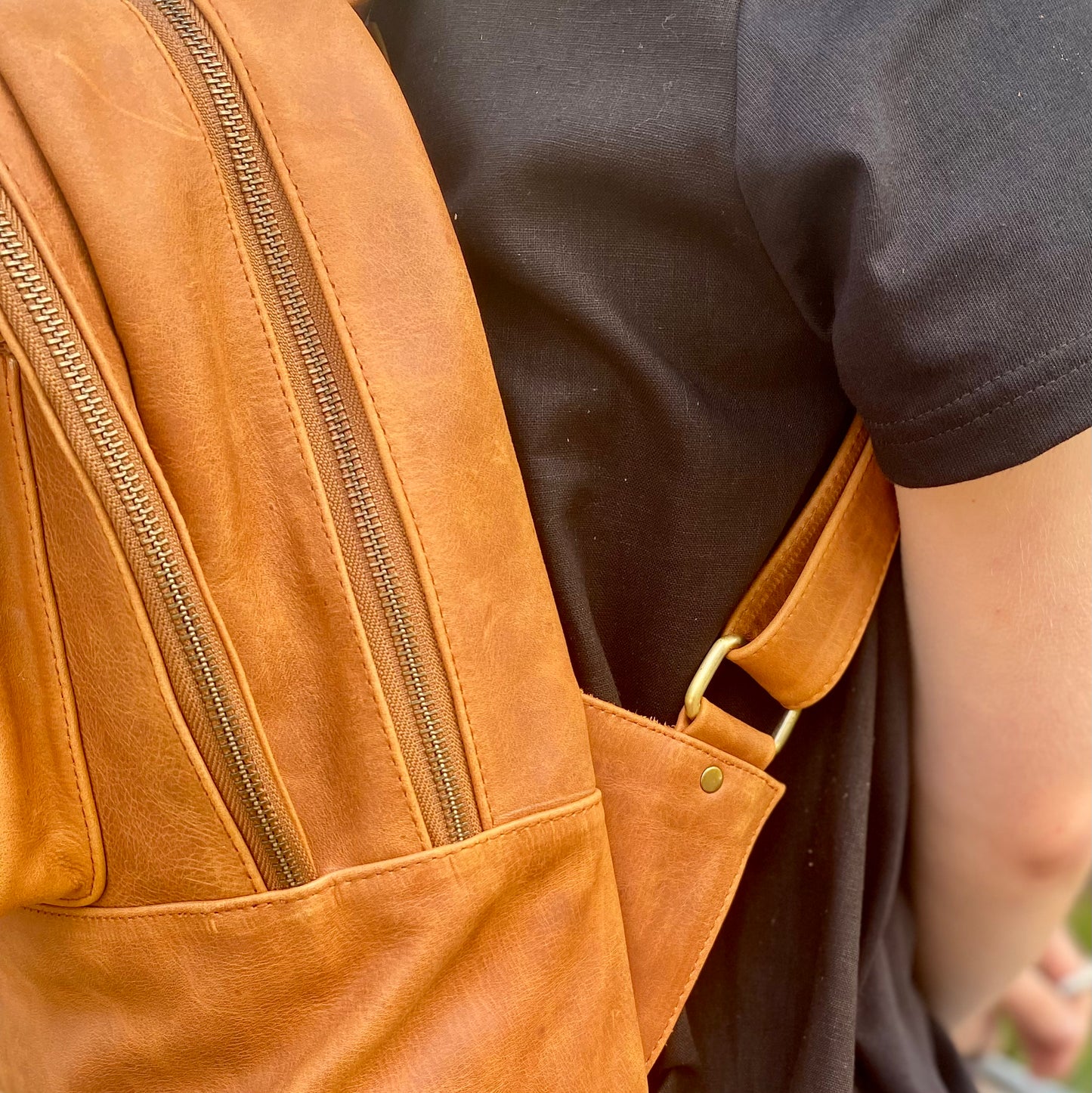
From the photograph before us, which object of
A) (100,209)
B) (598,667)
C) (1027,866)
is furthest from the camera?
(1027,866)

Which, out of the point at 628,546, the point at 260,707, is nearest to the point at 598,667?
the point at 628,546

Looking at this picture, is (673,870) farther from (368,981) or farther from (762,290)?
(762,290)

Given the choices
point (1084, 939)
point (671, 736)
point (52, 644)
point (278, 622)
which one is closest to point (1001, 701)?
point (671, 736)

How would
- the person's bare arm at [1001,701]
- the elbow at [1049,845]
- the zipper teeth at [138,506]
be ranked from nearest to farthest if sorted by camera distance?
1. the zipper teeth at [138,506]
2. the person's bare arm at [1001,701]
3. the elbow at [1049,845]

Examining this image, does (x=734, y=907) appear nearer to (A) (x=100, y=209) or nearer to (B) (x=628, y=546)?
(B) (x=628, y=546)

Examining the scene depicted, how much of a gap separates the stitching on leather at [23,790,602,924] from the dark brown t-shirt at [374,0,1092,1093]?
11cm

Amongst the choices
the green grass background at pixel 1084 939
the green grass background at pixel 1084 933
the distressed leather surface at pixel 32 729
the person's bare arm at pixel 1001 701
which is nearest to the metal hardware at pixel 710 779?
the person's bare arm at pixel 1001 701

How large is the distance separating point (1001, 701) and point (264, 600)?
1.45 ft

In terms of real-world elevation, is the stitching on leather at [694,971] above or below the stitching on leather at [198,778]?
below

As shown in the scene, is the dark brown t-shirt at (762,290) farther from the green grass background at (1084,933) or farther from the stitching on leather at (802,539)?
the green grass background at (1084,933)

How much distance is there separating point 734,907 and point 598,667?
0.27 m

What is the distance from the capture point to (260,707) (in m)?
0.48

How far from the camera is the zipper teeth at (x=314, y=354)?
1.52 feet

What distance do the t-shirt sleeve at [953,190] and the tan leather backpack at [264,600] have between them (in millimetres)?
179
